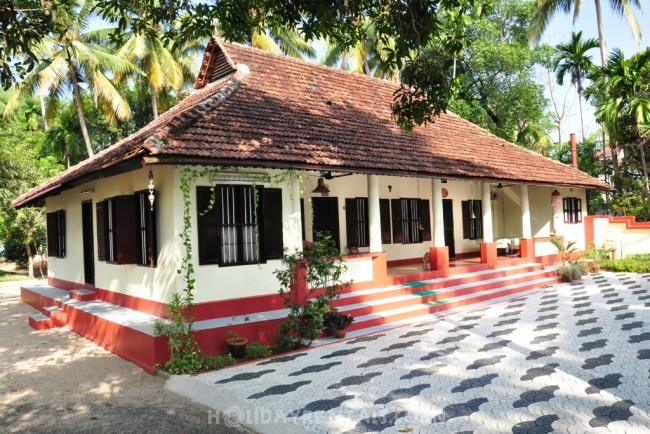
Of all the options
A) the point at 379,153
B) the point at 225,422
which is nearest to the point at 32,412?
the point at 225,422

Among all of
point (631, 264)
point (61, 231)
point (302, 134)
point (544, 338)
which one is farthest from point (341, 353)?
point (631, 264)

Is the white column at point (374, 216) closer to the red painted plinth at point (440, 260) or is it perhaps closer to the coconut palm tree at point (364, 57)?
the red painted plinth at point (440, 260)

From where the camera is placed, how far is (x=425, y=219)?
14.0 meters

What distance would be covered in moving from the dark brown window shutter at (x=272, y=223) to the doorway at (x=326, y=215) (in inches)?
115

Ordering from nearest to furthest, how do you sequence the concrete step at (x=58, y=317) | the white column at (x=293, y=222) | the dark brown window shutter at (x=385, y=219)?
the white column at (x=293, y=222), the concrete step at (x=58, y=317), the dark brown window shutter at (x=385, y=219)

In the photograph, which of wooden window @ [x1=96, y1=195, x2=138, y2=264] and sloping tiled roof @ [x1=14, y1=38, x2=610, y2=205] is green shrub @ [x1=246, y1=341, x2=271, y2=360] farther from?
wooden window @ [x1=96, y1=195, x2=138, y2=264]

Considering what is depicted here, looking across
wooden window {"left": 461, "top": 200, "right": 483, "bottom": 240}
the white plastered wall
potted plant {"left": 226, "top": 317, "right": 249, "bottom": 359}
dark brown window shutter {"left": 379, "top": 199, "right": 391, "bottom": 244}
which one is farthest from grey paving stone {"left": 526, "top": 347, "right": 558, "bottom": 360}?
wooden window {"left": 461, "top": 200, "right": 483, "bottom": 240}

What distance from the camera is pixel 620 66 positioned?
55.1ft

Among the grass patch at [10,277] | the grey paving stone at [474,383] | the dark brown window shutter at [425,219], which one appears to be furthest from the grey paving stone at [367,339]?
the grass patch at [10,277]

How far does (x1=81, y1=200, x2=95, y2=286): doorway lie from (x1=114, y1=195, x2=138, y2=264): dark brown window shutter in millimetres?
2868

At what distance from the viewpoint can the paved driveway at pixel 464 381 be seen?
4.41m

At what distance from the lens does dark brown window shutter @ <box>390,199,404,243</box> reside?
13.1m

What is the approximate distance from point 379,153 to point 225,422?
21.9 feet

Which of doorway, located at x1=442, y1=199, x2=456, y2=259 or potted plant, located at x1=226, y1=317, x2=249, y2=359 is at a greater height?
doorway, located at x1=442, y1=199, x2=456, y2=259
